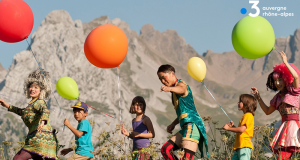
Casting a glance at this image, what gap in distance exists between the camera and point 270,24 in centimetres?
627

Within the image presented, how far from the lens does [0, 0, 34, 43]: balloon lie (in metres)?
6.72

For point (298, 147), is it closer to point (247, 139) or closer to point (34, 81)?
point (247, 139)

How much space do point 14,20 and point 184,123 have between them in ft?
11.8

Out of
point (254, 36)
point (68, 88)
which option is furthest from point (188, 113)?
point (68, 88)

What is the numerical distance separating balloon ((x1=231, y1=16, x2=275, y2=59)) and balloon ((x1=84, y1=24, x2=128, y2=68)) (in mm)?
2107

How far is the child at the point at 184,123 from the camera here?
5.30 meters

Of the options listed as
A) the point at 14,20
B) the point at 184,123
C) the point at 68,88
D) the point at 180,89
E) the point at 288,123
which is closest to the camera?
the point at 180,89

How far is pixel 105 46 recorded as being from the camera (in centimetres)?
671

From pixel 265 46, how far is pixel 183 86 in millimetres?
1678

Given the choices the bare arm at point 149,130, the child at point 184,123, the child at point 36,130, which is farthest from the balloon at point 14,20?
the child at point 184,123

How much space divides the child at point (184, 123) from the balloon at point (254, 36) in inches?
54.0

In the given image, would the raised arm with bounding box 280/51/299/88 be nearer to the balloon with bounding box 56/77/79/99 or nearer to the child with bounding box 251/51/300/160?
the child with bounding box 251/51/300/160

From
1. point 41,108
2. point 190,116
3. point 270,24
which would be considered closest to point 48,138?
point 41,108

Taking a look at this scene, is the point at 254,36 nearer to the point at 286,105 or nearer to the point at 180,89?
the point at 286,105
